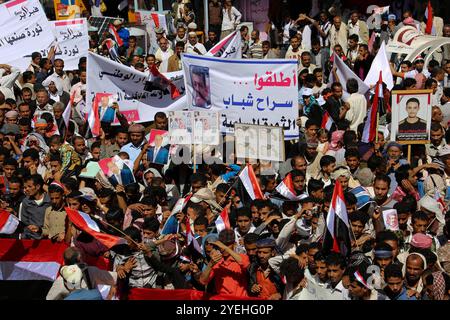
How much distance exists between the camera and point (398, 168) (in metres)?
10.6

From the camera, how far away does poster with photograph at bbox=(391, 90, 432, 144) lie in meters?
11.3

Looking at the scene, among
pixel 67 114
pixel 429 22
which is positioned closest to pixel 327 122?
pixel 67 114

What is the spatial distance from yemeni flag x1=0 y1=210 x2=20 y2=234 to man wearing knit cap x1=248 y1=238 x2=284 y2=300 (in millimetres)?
2819

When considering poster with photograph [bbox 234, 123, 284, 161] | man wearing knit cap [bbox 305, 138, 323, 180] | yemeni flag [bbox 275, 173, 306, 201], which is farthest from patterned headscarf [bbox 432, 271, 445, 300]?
poster with photograph [bbox 234, 123, 284, 161]

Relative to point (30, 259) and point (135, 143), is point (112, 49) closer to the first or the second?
point (135, 143)

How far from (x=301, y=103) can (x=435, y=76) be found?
211 centimetres

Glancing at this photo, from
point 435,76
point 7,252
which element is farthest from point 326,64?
point 7,252

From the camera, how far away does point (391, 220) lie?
894cm

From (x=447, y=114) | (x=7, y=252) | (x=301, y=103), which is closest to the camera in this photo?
(x=7, y=252)

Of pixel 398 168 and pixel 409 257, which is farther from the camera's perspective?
pixel 398 168

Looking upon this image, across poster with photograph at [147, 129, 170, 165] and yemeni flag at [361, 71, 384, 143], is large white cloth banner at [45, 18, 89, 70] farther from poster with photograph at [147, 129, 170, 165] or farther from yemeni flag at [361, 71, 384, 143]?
yemeni flag at [361, 71, 384, 143]

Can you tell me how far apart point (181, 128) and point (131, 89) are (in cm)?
212

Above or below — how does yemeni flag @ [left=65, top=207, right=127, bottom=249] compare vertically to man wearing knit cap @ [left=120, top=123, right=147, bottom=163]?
above

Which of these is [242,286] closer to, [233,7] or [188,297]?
[188,297]
